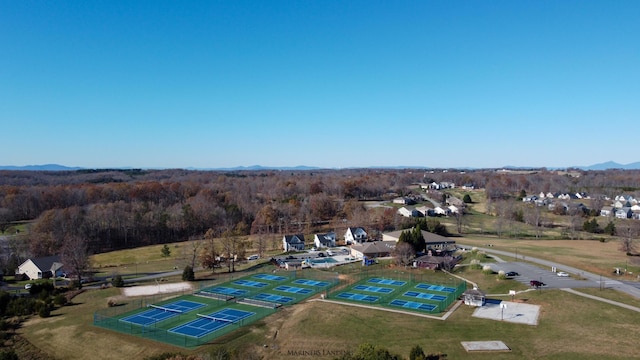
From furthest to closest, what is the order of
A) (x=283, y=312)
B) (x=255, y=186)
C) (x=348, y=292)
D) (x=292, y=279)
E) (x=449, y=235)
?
(x=255, y=186) → (x=449, y=235) → (x=292, y=279) → (x=348, y=292) → (x=283, y=312)

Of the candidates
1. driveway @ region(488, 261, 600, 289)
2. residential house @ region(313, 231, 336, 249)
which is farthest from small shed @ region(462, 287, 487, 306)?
residential house @ region(313, 231, 336, 249)

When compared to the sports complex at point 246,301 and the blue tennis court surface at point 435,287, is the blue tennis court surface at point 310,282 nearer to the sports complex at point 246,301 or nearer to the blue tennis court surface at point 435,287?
the sports complex at point 246,301

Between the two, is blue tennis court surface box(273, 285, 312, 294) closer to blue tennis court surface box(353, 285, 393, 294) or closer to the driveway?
blue tennis court surface box(353, 285, 393, 294)

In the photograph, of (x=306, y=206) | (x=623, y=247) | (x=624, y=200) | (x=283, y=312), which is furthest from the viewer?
(x=624, y=200)

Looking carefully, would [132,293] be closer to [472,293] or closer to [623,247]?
[472,293]

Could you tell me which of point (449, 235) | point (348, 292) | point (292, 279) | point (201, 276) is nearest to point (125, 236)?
point (201, 276)

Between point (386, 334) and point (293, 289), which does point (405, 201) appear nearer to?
point (293, 289)
